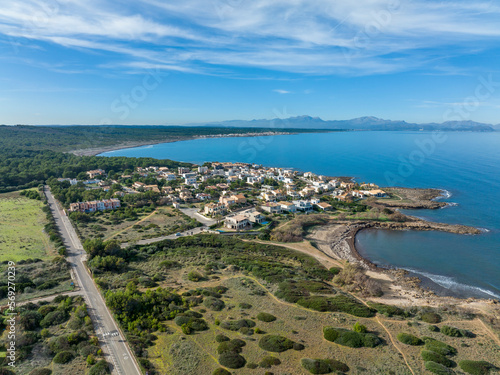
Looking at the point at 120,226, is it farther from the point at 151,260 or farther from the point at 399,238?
the point at 399,238

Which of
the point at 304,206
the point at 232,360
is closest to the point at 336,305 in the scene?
the point at 232,360

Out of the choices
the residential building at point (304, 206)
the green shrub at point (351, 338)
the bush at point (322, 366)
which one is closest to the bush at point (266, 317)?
the green shrub at point (351, 338)

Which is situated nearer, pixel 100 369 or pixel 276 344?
pixel 100 369

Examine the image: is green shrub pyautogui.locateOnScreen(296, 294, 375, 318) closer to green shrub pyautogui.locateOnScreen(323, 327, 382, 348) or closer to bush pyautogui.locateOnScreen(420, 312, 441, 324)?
green shrub pyautogui.locateOnScreen(323, 327, 382, 348)

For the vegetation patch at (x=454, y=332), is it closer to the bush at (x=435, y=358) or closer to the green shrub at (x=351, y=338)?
the bush at (x=435, y=358)

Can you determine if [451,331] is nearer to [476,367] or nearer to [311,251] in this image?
[476,367]

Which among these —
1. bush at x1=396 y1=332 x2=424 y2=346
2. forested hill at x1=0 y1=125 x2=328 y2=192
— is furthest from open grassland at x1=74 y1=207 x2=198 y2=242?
forested hill at x1=0 y1=125 x2=328 y2=192
